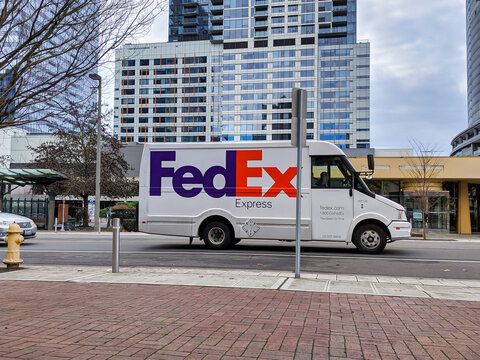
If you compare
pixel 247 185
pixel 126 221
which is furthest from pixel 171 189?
pixel 126 221

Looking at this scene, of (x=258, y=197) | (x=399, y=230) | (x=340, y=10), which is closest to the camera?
(x=399, y=230)

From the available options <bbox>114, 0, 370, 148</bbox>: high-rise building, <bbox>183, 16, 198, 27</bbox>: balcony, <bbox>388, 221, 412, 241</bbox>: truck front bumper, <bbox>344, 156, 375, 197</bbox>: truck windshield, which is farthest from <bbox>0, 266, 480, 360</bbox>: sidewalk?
<bbox>183, 16, 198, 27</bbox>: balcony

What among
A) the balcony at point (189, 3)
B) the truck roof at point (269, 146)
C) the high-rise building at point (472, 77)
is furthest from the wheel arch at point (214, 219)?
the balcony at point (189, 3)

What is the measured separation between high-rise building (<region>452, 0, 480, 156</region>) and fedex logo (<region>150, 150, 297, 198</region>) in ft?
390

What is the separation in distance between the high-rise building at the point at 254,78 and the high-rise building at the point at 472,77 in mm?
31970

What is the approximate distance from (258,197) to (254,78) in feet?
355

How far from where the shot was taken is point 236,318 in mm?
4918

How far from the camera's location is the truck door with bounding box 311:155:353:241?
1183 centimetres

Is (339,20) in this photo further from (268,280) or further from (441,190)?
(268,280)

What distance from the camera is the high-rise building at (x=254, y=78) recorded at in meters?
112

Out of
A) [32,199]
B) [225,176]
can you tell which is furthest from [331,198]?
[32,199]

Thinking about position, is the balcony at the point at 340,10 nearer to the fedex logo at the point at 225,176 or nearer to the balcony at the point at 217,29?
the balcony at the point at 217,29

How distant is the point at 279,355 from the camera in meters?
3.72

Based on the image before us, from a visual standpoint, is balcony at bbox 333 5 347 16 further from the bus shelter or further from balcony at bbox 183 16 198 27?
the bus shelter
